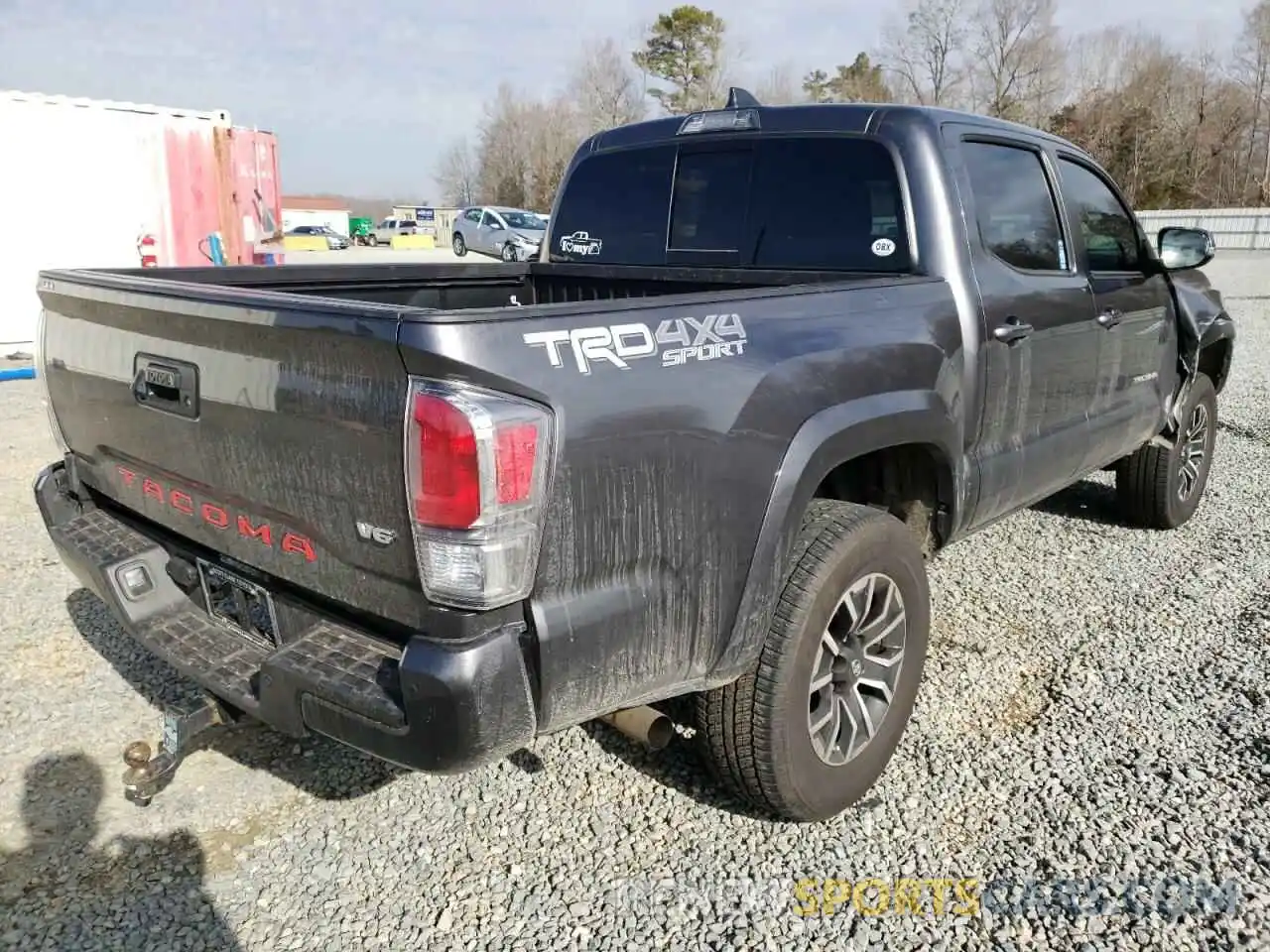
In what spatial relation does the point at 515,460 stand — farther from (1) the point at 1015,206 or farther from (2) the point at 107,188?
(2) the point at 107,188

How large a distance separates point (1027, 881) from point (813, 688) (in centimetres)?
74

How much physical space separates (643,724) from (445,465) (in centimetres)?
100

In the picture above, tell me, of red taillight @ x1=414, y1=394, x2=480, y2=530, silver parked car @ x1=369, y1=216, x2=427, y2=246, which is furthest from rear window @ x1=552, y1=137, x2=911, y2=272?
silver parked car @ x1=369, y1=216, x2=427, y2=246

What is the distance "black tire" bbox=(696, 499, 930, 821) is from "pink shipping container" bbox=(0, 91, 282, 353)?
1052 cm

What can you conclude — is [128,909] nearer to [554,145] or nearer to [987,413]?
[987,413]

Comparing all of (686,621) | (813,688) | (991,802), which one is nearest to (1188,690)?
(991,802)

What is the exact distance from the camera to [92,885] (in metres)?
2.51

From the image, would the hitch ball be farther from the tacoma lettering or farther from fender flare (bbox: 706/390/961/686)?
fender flare (bbox: 706/390/961/686)

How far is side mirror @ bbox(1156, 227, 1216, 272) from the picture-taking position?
4.29m

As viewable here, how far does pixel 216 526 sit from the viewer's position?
2.43 metres

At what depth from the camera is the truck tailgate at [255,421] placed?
6.34ft

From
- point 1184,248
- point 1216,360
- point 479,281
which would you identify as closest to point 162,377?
point 479,281

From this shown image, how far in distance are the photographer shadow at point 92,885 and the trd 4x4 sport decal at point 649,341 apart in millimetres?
1649

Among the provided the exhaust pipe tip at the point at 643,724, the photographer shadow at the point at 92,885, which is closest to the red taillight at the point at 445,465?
the exhaust pipe tip at the point at 643,724
